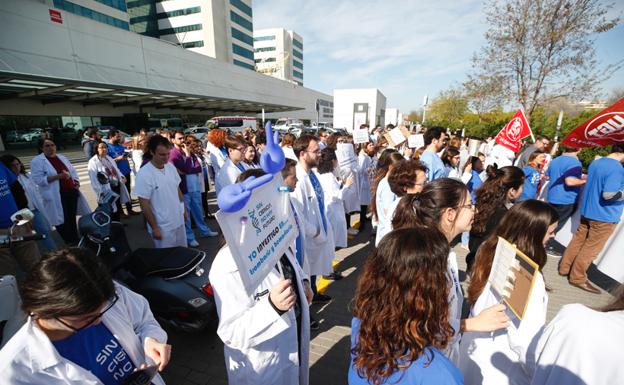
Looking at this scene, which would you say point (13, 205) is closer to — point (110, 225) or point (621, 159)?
point (110, 225)

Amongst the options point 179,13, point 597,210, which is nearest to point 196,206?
point 597,210

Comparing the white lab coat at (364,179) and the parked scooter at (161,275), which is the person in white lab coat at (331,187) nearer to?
the parked scooter at (161,275)

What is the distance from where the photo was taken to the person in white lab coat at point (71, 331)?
→ 116cm

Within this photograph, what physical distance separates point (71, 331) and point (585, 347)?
2104mm

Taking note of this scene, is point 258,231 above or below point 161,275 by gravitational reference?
above

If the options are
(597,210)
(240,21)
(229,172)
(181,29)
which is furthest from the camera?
(240,21)

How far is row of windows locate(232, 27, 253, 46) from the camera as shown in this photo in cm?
5388

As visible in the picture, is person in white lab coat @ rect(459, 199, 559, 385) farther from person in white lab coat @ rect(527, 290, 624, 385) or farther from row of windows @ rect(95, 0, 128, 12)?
row of windows @ rect(95, 0, 128, 12)

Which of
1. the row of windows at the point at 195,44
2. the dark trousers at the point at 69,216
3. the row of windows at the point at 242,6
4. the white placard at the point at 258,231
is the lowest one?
the dark trousers at the point at 69,216

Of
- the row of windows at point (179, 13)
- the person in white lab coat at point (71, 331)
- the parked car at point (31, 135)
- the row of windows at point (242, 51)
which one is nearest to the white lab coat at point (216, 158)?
the person in white lab coat at point (71, 331)

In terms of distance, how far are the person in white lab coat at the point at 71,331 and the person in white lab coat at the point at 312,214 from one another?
6.54 feet

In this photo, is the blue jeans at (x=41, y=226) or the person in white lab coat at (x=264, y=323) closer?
the person in white lab coat at (x=264, y=323)

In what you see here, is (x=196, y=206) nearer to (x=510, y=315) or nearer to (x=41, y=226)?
(x=41, y=226)

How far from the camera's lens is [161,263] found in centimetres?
308
